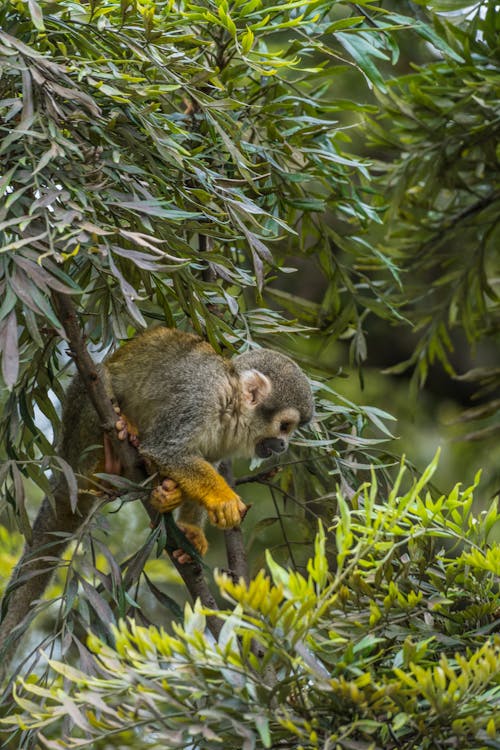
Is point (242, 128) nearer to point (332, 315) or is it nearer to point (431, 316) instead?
point (332, 315)

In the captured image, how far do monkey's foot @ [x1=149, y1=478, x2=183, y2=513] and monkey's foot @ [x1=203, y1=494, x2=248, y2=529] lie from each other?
3.4 inches

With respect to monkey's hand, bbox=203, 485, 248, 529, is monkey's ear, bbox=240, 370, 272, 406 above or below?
above

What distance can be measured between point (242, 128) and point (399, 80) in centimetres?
117

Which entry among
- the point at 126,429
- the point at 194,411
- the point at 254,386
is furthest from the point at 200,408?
the point at 126,429

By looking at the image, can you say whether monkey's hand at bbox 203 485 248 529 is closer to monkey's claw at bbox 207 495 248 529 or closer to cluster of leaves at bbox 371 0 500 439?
monkey's claw at bbox 207 495 248 529

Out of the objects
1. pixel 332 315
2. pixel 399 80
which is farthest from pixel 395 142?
pixel 332 315

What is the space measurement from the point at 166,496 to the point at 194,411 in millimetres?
312

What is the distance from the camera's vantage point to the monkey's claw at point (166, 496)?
2553 mm

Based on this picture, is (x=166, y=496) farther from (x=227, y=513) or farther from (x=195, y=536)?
(x=195, y=536)

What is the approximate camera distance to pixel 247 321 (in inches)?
107

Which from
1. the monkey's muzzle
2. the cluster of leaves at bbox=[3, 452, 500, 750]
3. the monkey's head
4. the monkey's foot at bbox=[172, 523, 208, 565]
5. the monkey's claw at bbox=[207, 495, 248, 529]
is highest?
the cluster of leaves at bbox=[3, 452, 500, 750]

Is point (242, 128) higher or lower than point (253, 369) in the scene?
higher

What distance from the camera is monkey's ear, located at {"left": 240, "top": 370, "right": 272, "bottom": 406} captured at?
9.38ft

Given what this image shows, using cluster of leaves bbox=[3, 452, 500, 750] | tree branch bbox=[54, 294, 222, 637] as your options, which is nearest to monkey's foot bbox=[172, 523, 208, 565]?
tree branch bbox=[54, 294, 222, 637]
